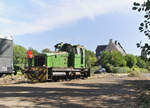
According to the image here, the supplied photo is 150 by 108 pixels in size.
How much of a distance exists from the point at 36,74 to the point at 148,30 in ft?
29.6

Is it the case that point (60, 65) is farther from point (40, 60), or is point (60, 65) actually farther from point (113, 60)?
point (113, 60)

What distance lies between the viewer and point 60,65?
15.9 metres

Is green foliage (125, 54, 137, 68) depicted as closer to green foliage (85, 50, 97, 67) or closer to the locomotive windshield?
green foliage (85, 50, 97, 67)

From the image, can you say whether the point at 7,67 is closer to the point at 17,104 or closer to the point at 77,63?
the point at 77,63

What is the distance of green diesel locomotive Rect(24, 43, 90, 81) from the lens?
1439cm

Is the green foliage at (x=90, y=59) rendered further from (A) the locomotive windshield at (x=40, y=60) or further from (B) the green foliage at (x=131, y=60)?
(B) the green foliage at (x=131, y=60)

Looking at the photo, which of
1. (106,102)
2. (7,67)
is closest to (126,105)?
(106,102)

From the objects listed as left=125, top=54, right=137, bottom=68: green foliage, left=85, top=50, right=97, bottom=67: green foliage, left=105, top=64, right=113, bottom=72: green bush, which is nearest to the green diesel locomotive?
left=85, top=50, right=97, bottom=67: green foliage

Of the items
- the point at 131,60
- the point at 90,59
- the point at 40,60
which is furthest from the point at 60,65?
the point at 90,59

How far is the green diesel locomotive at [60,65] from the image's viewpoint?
1439 centimetres

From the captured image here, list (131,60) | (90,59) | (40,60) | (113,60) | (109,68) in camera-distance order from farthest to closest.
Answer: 1. (90,59)
2. (131,60)
3. (113,60)
4. (109,68)
5. (40,60)

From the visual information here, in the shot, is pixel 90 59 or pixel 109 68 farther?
pixel 90 59

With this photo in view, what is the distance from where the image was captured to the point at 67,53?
16.7 metres

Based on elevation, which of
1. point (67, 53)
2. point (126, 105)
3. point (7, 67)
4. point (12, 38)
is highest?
point (12, 38)
